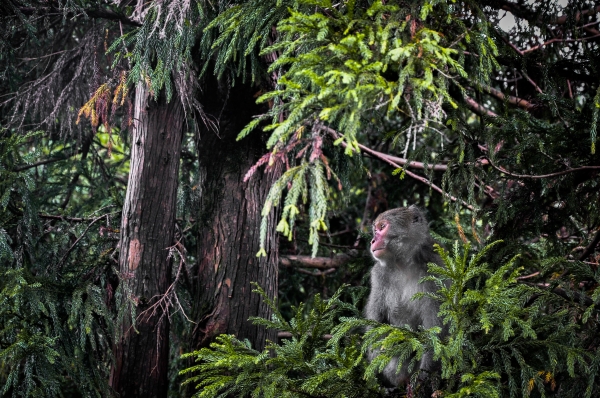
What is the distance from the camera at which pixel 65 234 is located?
567cm

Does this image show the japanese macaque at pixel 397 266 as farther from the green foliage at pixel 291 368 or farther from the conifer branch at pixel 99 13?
the conifer branch at pixel 99 13

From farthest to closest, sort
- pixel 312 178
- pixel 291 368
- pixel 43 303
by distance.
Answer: pixel 43 303
pixel 291 368
pixel 312 178

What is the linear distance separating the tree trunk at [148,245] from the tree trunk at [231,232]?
0.99ft

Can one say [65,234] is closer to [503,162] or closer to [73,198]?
[73,198]

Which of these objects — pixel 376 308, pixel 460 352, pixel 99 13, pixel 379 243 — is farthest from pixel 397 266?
pixel 99 13

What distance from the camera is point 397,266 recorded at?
551cm

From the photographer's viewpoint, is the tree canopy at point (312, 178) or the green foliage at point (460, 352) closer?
the tree canopy at point (312, 178)

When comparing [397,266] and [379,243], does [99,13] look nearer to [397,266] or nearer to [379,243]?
[379,243]

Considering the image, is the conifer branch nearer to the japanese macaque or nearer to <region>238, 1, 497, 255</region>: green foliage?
<region>238, 1, 497, 255</region>: green foliage

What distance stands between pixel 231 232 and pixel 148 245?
2.18ft

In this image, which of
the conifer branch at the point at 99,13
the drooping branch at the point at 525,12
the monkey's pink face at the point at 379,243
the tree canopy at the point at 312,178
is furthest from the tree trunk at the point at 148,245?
the drooping branch at the point at 525,12

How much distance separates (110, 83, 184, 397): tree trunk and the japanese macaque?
66.1 inches

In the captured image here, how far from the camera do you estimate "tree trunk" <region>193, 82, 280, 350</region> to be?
5.35 m

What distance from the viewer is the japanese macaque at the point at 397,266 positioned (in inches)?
210
